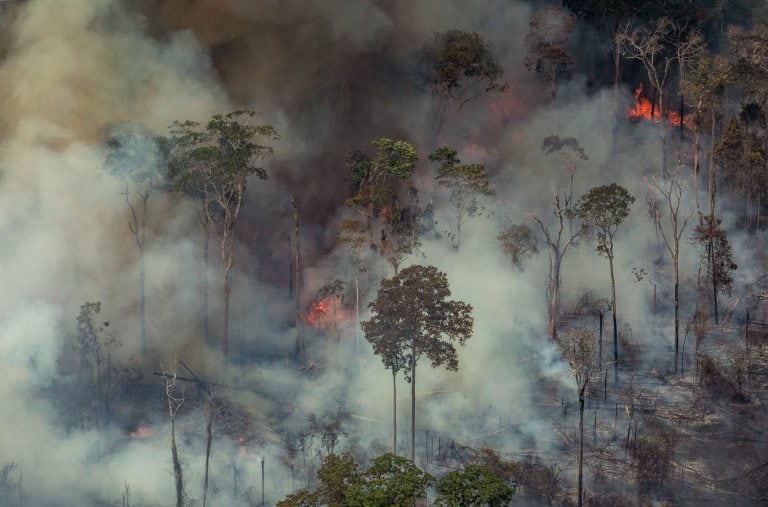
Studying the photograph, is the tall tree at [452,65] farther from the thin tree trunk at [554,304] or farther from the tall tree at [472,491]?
the tall tree at [472,491]

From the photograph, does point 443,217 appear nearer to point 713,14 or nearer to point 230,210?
point 230,210

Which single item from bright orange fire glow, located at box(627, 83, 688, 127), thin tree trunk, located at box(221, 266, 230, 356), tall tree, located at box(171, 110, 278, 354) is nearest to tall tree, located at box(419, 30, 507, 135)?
bright orange fire glow, located at box(627, 83, 688, 127)

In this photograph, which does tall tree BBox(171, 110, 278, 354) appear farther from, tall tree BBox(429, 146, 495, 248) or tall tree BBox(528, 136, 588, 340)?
tall tree BBox(528, 136, 588, 340)

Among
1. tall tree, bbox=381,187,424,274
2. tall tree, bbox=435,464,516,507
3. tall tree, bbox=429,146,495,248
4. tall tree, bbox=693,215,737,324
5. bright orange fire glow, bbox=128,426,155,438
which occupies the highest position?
tall tree, bbox=429,146,495,248

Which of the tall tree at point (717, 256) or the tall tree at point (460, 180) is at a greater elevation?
the tall tree at point (460, 180)

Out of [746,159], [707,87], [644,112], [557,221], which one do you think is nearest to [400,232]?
[557,221]

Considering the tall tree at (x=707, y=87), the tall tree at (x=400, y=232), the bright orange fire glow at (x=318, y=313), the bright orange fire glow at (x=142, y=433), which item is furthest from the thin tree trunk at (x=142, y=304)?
the tall tree at (x=707, y=87)
